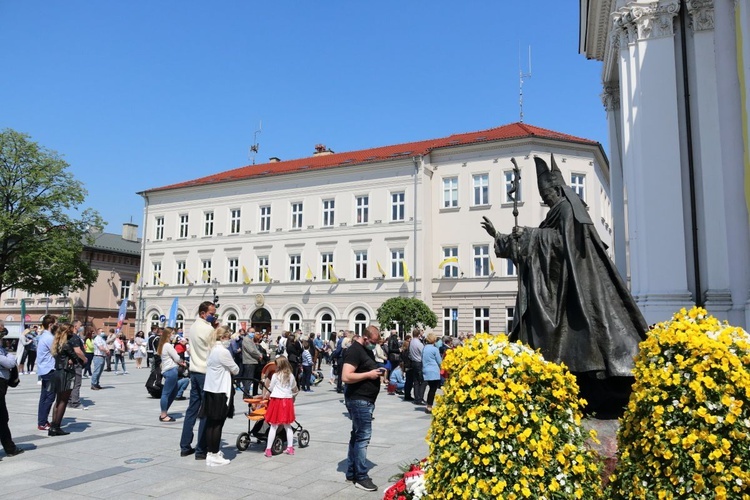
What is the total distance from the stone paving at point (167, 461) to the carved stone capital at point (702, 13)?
36.4ft

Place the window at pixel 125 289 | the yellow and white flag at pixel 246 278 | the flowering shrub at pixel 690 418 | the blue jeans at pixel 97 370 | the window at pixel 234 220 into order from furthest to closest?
the window at pixel 125 289 < the window at pixel 234 220 < the yellow and white flag at pixel 246 278 < the blue jeans at pixel 97 370 < the flowering shrub at pixel 690 418

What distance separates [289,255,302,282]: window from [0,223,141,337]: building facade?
20440 mm

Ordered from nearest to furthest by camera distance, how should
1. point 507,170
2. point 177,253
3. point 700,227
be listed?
1. point 700,227
2. point 507,170
3. point 177,253

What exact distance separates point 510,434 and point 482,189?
123 ft

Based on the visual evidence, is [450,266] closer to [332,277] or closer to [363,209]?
[363,209]

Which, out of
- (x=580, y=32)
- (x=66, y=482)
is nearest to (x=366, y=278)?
(x=580, y=32)

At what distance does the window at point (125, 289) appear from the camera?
60.8 metres

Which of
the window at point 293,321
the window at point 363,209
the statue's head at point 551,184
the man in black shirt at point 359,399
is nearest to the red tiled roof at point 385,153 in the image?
the window at point 363,209

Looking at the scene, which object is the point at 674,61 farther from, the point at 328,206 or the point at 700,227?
the point at 328,206

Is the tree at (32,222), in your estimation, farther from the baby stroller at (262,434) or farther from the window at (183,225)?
the baby stroller at (262,434)

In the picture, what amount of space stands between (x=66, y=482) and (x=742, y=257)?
12706 mm

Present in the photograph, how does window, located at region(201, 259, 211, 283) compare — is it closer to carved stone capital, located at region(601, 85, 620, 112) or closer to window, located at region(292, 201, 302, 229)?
window, located at region(292, 201, 302, 229)

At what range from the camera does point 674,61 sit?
46.4 ft

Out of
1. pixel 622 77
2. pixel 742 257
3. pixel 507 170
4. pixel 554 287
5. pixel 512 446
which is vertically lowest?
pixel 512 446
